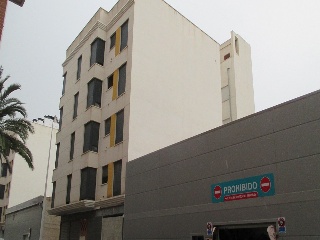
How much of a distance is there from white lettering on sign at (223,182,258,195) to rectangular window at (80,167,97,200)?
1223 cm

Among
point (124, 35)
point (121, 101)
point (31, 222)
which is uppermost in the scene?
point (124, 35)

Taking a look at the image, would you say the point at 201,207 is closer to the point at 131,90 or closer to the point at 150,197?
the point at 150,197

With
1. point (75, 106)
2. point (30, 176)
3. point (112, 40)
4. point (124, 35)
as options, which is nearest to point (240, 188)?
point (124, 35)

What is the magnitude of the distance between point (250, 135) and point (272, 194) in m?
2.35

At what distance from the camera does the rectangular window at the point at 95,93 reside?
25.8m

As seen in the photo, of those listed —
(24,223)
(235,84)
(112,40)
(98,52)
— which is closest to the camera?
(112,40)

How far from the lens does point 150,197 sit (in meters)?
18.3

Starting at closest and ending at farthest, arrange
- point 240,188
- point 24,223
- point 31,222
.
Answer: point 240,188 < point 31,222 < point 24,223

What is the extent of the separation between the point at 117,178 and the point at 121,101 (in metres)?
4.87

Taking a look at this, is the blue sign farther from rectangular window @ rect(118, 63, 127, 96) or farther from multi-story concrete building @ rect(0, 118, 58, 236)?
multi-story concrete building @ rect(0, 118, 58, 236)

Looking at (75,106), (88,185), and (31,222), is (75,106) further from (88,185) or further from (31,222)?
(31,222)

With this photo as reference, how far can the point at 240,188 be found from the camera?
1333cm

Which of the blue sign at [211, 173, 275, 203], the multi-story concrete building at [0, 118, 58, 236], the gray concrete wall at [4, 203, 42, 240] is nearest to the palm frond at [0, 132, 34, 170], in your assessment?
the blue sign at [211, 173, 275, 203]

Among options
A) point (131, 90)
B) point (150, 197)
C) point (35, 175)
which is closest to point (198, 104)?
point (131, 90)
